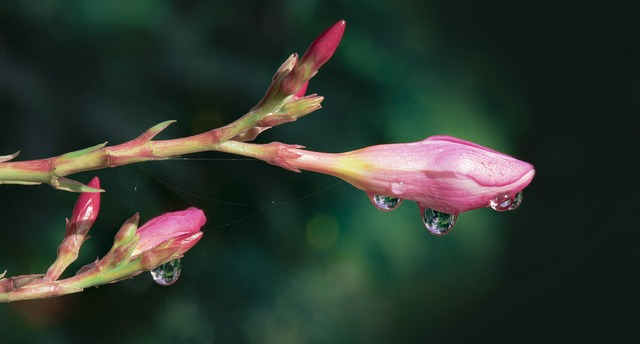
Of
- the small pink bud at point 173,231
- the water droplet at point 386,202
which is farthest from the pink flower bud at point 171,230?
the water droplet at point 386,202

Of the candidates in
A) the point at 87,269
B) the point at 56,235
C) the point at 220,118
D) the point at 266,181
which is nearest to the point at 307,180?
the point at 266,181

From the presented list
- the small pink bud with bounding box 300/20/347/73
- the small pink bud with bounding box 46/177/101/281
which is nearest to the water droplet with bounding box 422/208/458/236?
the small pink bud with bounding box 300/20/347/73

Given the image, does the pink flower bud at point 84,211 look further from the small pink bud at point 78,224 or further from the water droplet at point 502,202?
the water droplet at point 502,202

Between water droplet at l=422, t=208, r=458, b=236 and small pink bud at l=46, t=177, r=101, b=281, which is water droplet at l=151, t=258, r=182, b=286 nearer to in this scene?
small pink bud at l=46, t=177, r=101, b=281

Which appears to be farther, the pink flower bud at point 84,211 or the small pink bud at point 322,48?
the pink flower bud at point 84,211

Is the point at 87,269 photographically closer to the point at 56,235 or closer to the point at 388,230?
the point at 56,235

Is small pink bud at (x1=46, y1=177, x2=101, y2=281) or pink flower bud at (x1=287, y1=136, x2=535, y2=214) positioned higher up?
pink flower bud at (x1=287, y1=136, x2=535, y2=214)

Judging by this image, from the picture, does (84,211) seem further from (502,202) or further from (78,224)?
(502,202)
